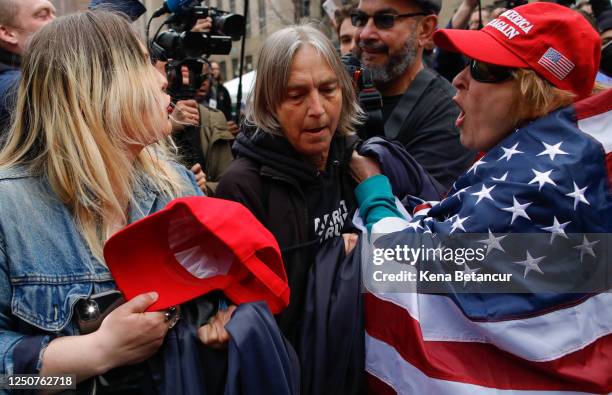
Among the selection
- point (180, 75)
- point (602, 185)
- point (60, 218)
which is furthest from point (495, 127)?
point (180, 75)

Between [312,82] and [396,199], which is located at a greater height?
[312,82]

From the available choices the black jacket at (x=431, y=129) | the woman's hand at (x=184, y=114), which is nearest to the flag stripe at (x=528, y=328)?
the black jacket at (x=431, y=129)

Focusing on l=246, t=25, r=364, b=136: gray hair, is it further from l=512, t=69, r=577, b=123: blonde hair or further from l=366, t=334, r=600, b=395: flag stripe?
l=366, t=334, r=600, b=395: flag stripe

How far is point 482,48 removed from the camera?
1.73 metres

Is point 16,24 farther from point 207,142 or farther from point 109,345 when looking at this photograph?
point 109,345

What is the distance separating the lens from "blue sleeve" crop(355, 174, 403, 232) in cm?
184

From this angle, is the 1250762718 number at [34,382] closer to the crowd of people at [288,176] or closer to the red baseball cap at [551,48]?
the crowd of people at [288,176]

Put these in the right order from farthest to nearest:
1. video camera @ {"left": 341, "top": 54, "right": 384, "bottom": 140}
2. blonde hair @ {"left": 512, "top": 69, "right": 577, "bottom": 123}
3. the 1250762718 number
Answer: video camera @ {"left": 341, "top": 54, "right": 384, "bottom": 140} < blonde hair @ {"left": 512, "top": 69, "right": 577, "bottom": 123} < the 1250762718 number

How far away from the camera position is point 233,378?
131 cm

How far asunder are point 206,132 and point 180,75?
2.34ft

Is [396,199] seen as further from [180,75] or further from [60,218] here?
[180,75]

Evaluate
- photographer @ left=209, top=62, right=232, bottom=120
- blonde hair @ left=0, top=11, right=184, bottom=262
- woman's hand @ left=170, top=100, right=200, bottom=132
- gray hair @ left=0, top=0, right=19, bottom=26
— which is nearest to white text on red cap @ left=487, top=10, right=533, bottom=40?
blonde hair @ left=0, top=11, right=184, bottom=262

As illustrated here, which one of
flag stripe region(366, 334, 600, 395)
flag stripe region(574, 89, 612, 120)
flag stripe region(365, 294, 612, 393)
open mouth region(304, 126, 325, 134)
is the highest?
flag stripe region(574, 89, 612, 120)

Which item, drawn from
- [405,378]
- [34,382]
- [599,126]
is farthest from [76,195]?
[599,126]
